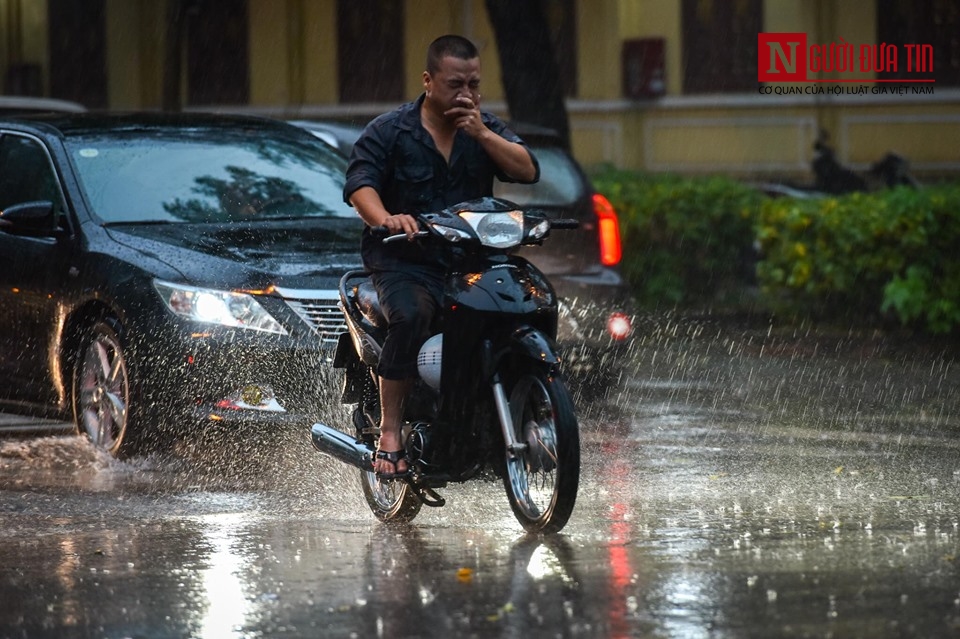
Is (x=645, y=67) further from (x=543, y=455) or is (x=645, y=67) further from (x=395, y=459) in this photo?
(x=543, y=455)

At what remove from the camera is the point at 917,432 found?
930 cm

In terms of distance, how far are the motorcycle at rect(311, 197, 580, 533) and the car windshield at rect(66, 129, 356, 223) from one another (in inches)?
112

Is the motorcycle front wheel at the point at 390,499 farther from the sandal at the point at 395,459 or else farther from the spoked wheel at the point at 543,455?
the spoked wheel at the point at 543,455

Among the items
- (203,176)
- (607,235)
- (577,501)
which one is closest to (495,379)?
(577,501)

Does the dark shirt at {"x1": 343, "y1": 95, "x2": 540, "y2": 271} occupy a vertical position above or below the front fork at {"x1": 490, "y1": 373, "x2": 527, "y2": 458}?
above

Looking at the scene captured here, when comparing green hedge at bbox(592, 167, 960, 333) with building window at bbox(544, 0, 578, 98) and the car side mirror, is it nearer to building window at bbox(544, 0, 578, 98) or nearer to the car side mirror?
the car side mirror

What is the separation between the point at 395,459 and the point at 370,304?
23.9 inches

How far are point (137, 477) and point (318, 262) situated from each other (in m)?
1.28

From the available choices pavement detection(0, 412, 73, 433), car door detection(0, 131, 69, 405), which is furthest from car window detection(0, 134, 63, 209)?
pavement detection(0, 412, 73, 433)

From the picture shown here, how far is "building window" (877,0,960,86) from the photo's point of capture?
1027 inches

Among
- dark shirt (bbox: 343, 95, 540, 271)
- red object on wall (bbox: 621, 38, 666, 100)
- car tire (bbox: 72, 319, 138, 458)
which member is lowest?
car tire (bbox: 72, 319, 138, 458)

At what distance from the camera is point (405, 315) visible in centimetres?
668

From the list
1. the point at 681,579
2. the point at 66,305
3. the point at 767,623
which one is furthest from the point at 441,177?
the point at 66,305

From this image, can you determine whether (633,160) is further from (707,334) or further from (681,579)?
(681,579)
